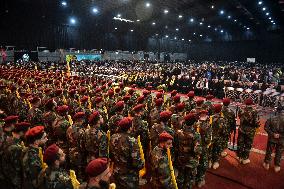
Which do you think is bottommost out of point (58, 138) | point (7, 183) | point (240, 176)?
point (240, 176)

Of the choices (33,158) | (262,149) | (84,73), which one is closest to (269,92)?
Result: (262,149)

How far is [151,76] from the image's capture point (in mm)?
22562

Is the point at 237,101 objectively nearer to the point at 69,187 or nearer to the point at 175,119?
the point at 175,119

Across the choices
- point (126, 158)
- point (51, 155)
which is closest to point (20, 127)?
point (51, 155)

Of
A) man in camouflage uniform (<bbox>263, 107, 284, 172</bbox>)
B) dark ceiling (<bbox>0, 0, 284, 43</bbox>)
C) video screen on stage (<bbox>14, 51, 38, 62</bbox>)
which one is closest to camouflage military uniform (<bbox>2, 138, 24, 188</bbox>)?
man in camouflage uniform (<bbox>263, 107, 284, 172</bbox>)

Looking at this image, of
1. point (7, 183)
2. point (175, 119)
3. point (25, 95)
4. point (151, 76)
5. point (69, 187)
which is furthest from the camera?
point (151, 76)

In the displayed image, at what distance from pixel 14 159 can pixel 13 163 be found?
0.36 ft

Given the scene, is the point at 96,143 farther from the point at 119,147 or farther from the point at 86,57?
the point at 86,57

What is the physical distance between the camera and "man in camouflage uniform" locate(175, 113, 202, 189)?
5.04m

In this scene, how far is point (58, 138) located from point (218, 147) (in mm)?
4176

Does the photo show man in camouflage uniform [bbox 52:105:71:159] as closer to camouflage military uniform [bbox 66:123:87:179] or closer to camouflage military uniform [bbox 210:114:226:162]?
camouflage military uniform [bbox 66:123:87:179]

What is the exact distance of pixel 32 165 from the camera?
4.00 meters

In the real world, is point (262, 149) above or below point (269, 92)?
below

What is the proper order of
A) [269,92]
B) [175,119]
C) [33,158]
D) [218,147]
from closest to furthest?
[33,158]
[175,119]
[218,147]
[269,92]
